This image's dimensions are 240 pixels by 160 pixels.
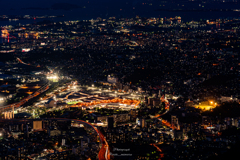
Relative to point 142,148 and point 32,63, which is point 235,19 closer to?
point 32,63

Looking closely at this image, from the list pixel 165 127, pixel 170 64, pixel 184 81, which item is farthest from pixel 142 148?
pixel 170 64

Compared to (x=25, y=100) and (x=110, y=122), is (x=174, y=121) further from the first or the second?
(x=25, y=100)

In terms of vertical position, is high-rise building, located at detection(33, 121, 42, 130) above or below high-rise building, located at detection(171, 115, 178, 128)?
below

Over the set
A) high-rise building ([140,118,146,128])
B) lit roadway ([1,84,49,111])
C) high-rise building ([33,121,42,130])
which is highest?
high-rise building ([140,118,146,128])

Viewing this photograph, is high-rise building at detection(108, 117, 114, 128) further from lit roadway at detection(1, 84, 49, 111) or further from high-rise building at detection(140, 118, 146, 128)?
lit roadway at detection(1, 84, 49, 111)

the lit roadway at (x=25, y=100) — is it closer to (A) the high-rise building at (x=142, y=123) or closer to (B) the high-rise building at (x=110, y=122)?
(B) the high-rise building at (x=110, y=122)

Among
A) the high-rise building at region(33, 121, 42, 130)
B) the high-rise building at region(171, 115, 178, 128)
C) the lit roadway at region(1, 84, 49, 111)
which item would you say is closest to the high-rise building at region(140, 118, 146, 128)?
the high-rise building at region(171, 115, 178, 128)

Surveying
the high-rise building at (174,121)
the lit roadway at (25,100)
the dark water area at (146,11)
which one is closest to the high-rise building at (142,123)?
the high-rise building at (174,121)

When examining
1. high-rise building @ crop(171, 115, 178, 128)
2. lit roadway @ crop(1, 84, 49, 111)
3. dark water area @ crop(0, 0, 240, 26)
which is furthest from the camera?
dark water area @ crop(0, 0, 240, 26)

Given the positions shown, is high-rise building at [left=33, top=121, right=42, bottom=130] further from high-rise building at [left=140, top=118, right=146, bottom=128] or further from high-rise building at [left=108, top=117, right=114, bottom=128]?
high-rise building at [left=140, top=118, right=146, bottom=128]

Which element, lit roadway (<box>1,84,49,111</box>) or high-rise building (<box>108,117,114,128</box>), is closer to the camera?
high-rise building (<box>108,117,114,128</box>)

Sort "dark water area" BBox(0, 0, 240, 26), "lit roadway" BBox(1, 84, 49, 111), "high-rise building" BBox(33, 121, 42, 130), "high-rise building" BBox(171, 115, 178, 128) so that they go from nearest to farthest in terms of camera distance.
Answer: "high-rise building" BBox(33, 121, 42, 130) < "high-rise building" BBox(171, 115, 178, 128) < "lit roadway" BBox(1, 84, 49, 111) < "dark water area" BBox(0, 0, 240, 26)

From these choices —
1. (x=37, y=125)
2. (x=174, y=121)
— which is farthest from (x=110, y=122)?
(x=37, y=125)
